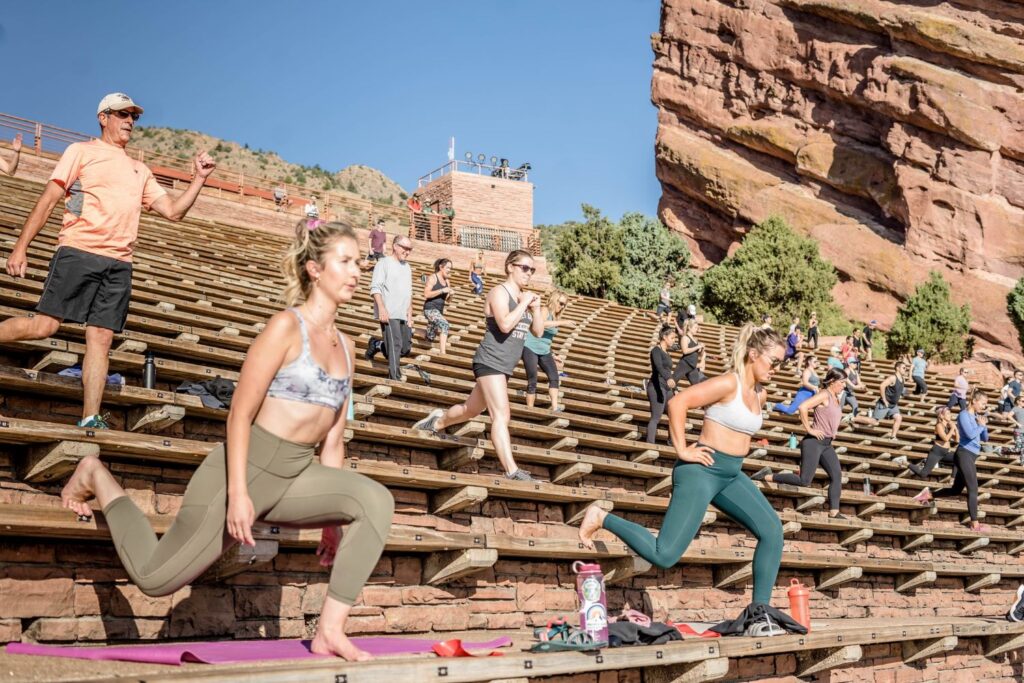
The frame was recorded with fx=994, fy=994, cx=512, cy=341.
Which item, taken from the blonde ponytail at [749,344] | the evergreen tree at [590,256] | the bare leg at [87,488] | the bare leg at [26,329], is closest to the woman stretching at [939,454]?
the blonde ponytail at [749,344]

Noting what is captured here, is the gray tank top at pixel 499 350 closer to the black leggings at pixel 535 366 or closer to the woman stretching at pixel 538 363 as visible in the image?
the woman stretching at pixel 538 363

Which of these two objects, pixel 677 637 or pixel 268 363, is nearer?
pixel 268 363

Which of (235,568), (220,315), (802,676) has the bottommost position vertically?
(802,676)

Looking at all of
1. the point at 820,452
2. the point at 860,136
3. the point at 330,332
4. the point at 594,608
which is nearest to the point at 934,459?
the point at 820,452

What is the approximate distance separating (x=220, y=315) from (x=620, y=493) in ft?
13.5

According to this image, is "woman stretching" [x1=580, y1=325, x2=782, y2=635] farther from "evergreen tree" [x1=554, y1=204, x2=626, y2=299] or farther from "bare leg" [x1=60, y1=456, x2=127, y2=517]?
"evergreen tree" [x1=554, y1=204, x2=626, y2=299]

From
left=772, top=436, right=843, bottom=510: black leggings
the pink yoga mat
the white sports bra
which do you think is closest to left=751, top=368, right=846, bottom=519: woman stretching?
left=772, top=436, right=843, bottom=510: black leggings

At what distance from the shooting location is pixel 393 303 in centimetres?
872

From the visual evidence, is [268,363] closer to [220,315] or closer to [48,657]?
[48,657]

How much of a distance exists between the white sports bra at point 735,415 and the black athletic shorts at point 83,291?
121 inches

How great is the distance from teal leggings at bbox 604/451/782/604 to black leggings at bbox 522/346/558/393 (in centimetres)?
397

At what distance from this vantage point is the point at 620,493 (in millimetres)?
7012

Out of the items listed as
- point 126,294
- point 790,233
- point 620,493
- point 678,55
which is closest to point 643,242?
point 790,233

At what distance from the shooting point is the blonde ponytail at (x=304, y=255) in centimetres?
369
